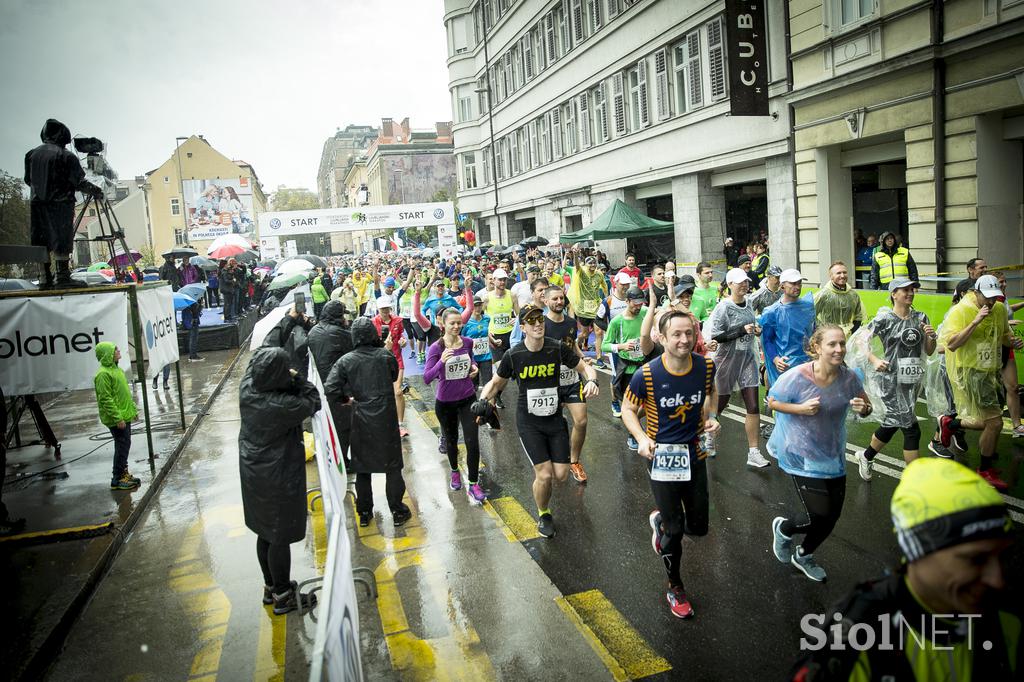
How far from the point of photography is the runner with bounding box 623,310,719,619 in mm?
4703

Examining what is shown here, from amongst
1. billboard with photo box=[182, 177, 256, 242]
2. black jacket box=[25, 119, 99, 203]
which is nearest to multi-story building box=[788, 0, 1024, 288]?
black jacket box=[25, 119, 99, 203]

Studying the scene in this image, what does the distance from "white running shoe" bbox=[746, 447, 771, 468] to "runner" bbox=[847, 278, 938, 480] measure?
1123 millimetres

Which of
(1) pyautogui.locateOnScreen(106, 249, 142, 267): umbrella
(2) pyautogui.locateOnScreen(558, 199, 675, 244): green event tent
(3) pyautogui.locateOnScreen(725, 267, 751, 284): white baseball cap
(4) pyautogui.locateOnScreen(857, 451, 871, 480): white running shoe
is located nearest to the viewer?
(4) pyautogui.locateOnScreen(857, 451, 871, 480): white running shoe

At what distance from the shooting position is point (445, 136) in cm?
9438

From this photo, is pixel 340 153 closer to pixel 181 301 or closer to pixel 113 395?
pixel 181 301

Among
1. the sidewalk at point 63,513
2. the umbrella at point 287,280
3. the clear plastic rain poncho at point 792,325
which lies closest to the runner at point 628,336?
the clear plastic rain poncho at point 792,325

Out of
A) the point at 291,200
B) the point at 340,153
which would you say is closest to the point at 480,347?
the point at 340,153

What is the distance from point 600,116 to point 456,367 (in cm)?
2543

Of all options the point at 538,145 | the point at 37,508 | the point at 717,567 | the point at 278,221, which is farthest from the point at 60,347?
the point at 538,145

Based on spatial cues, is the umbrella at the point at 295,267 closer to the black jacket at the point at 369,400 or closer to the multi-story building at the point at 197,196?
the black jacket at the point at 369,400

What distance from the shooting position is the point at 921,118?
14234 mm

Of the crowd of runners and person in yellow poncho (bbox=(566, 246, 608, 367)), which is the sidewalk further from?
person in yellow poncho (bbox=(566, 246, 608, 367))

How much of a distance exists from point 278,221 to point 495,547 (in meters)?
33.6

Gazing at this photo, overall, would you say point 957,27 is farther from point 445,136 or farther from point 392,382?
point 445,136
